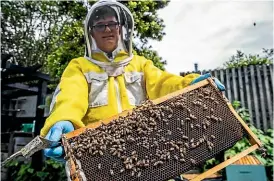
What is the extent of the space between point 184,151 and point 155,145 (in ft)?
0.57

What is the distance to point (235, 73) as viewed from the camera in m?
7.44

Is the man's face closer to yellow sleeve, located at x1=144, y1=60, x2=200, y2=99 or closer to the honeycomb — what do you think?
yellow sleeve, located at x1=144, y1=60, x2=200, y2=99

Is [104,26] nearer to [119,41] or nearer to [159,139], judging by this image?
[119,41]

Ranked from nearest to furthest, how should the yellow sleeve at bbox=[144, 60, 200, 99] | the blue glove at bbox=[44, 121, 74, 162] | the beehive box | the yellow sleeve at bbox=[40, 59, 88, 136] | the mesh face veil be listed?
the beehive box → the blue glove at bbox=[44, 121, 74, 162] → the yellow sleeve at bbox=[40, 59, 88, 136] → the yellow sleeve at bbox=[144, 60, 200, 99] → the mesh face veil

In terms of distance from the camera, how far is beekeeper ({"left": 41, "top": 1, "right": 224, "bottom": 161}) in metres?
2.17

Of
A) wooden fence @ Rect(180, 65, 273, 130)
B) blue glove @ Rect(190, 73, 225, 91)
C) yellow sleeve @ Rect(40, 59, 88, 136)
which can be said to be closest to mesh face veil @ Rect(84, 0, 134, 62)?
yellow sleeve @ Rect(40, 59, 88, 136)

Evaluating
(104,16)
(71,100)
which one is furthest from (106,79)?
(104,16)

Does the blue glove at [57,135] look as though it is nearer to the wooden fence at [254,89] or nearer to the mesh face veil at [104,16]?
the mesh face veil at [104,16]

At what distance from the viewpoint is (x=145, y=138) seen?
180 centimetres

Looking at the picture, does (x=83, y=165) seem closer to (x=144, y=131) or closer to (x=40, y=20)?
(x=144, y=131)

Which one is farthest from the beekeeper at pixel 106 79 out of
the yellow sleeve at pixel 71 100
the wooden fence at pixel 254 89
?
the wooden fence at pixel 254 89

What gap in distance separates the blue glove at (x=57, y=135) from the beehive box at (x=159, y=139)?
0.33 ft

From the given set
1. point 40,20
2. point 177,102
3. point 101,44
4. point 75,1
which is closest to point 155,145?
point 177,102

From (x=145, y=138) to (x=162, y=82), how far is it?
2.38ft
